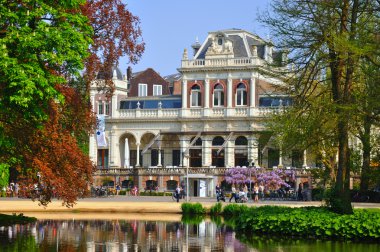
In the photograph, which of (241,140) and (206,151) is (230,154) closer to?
(241,140)

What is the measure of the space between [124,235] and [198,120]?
64274 millimetres

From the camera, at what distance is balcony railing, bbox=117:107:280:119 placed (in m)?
93.6

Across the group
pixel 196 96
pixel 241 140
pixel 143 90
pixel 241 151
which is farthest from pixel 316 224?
pixel 143 90

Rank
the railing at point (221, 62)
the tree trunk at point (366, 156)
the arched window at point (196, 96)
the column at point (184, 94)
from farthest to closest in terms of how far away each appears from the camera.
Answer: the column at point (184, 94) → the arched window at point (196, 96) → the railing at point (221, 62) → the tree trunk at point (366, 156)

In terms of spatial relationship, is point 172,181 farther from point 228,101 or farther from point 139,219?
point 139,219

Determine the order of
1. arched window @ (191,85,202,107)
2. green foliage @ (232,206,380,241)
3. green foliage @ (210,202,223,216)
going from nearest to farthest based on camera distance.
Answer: green foliage @ (232,206,380,241), green foliage @ (210,202,223,216), arched window @ (191,85,202,107)

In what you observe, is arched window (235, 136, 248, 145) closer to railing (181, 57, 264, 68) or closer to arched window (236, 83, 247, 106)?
arched window (236, 83, 247, 106)

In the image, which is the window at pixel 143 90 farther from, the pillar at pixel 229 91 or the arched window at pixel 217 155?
the pillar at pixel 229 91

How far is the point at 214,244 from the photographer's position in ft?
96.1

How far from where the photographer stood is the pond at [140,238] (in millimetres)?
27750

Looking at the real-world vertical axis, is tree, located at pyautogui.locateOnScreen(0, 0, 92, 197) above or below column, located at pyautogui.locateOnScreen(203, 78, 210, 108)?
below

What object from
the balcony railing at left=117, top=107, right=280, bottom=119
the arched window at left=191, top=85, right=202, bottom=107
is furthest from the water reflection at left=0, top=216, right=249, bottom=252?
the arched window at left=191, top=85, right=202, bottom=107

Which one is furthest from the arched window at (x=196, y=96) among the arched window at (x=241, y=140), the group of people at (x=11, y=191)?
the group of people at (x=11, y=191)

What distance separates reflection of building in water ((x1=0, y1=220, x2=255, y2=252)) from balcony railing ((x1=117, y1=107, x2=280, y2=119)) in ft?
176
